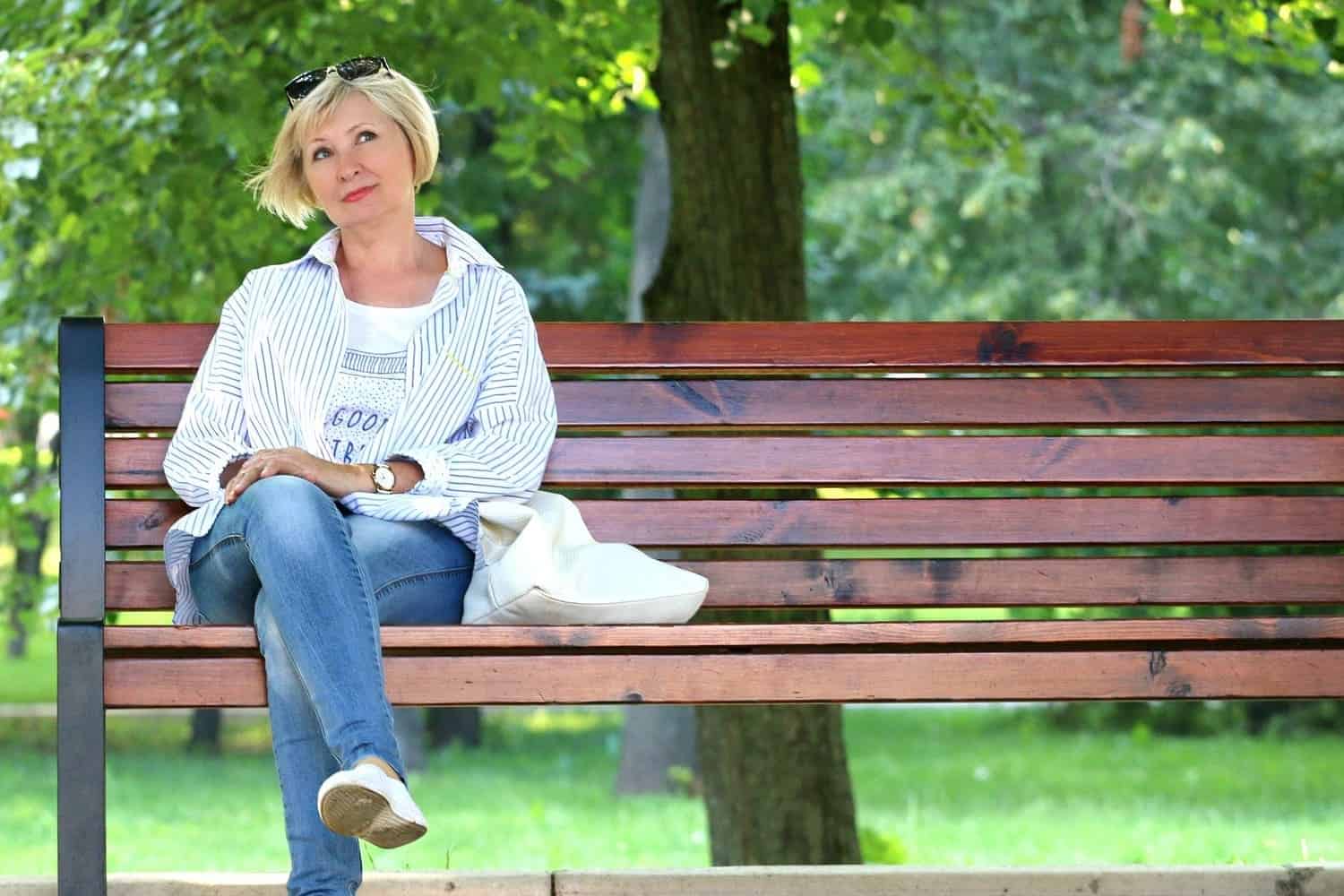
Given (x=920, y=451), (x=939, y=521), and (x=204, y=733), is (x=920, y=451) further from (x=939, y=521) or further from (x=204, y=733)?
(x=204, y=733)

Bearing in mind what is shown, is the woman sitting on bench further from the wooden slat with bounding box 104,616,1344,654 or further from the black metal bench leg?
the black metal bench leg

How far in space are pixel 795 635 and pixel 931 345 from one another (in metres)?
0.89

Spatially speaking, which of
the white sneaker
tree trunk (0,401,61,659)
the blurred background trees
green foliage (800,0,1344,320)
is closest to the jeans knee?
the white sneaker

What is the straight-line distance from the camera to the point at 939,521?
157 inches

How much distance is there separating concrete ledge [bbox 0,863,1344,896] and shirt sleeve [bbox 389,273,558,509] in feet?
2.37

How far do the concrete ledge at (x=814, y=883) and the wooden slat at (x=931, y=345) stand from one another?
3.31 ft

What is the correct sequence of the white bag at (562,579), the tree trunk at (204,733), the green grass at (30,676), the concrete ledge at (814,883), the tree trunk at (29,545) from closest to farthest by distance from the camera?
the white bag at (562,579) → the concrete ledge at (814,883) → the tree trunk at (29,545) → the tree trunk at (204,733) → the green grass at (30,676)

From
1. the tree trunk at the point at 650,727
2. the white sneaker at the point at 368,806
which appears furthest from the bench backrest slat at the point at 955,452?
the tree trunk at the point at 650,727

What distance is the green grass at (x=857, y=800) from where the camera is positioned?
9.56 meters

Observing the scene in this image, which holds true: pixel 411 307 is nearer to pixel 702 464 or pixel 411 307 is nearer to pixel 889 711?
pixel 702 464

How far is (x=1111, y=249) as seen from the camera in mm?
17625

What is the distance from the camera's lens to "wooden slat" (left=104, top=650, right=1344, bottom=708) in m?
3.31

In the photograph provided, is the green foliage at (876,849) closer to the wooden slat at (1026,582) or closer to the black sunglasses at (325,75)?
the wooden slat at (1026,582)

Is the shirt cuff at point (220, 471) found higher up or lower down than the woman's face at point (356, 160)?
lower down
